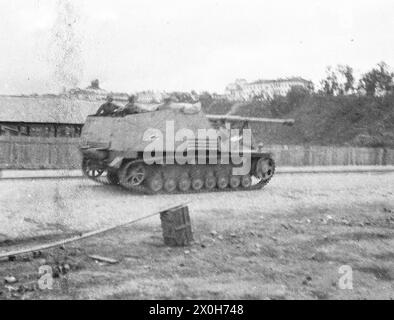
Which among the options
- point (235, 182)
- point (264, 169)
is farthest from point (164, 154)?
point (264, 169)

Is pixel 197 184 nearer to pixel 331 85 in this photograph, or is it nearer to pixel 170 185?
pixel 170 185

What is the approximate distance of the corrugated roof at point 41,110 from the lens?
26952 millimetres

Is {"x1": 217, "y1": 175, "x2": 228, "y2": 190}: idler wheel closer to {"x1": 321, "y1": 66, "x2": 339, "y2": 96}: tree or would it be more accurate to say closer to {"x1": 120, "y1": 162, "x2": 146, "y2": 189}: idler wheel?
{"x1": 120, "y1": 162, "x2": 146, "y2": 189}: idler wheel

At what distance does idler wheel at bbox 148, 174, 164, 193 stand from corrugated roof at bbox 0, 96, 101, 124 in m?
15.1

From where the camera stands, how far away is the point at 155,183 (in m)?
13.7

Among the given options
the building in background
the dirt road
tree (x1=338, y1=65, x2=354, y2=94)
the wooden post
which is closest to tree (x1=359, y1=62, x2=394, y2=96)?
tree (x1=338, y1=65, x2=354, y2=94)

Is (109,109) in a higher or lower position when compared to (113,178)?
higher

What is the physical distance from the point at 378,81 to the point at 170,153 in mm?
36573

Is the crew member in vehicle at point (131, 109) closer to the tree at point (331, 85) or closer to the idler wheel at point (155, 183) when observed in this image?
the idler wheel at point (155, 183)

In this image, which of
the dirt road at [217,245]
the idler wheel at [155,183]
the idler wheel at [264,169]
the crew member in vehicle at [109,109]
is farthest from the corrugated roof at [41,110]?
the idler wheel at [155,183]

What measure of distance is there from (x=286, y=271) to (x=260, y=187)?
376 inches
